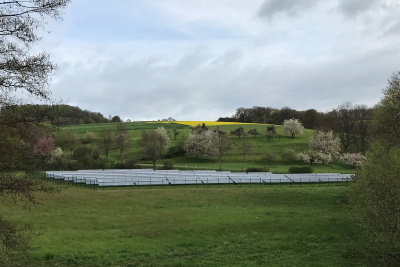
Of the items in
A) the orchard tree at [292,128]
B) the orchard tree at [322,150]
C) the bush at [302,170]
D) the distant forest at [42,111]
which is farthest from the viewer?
the orchard tree at [292,128]

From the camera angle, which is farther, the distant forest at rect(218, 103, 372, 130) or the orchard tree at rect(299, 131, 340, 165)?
the distant forest at rect(218, 103, 372, 130)

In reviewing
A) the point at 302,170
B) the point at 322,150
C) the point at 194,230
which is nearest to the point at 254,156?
the point at 322,150

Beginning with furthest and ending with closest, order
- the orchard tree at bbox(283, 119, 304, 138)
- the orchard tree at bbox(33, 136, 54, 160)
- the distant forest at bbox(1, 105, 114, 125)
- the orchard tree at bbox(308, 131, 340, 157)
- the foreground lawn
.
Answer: the orchard tree at bbox(283, 119, 304, 138)
the orchard tree at bbox(308, 131, 340, 157)
the foreground lawn
the orchard tree at bbox(33, 136, 54, 160)
the distant forest at bbox(1, 105, 114, 125)

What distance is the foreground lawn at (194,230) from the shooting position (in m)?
15.8

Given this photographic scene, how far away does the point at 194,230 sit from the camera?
70.9ft

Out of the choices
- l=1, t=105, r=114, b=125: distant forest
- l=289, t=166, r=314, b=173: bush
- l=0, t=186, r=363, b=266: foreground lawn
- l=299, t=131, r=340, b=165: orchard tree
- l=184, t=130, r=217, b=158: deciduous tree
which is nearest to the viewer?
l=1, t=105, r=114, b=125: distant forest

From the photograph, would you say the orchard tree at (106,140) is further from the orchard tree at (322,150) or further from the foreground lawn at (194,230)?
the orchard tree at (322,150)

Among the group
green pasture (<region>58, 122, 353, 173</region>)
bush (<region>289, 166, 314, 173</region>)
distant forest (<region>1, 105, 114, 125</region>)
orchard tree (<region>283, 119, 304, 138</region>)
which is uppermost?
orchard tree (<region>283, 119, 304, 138</region>)

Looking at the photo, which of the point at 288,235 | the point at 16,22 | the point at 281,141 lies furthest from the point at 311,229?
the point at 281,141

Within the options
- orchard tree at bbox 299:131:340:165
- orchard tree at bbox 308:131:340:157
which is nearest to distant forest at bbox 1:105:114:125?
orchard tree at bbox 299:131:340:165

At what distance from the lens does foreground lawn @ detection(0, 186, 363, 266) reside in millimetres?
15812

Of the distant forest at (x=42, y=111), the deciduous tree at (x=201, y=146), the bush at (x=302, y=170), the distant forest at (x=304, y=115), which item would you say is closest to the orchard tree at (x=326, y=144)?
the distant forest at (x=304, y=115)

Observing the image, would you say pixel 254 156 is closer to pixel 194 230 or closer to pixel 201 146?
pixel 201 146

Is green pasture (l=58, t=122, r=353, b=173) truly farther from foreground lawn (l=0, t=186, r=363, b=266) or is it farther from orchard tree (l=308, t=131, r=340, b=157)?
foreground lawn (l=0, t=186, r=363, b=266)
